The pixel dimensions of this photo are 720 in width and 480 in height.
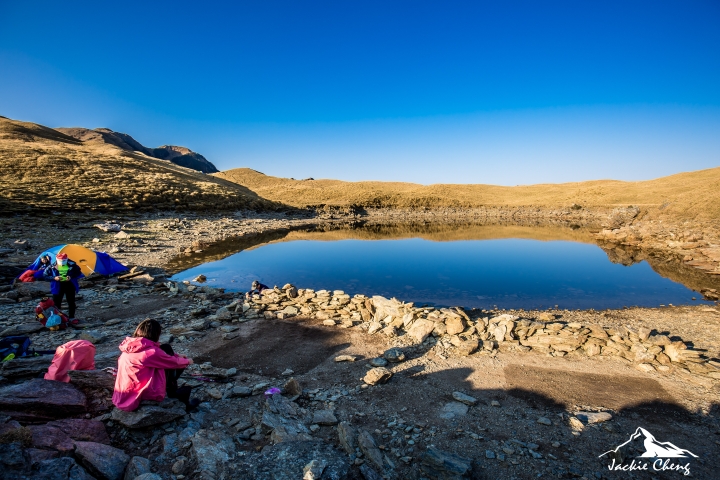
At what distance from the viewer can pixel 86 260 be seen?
16156 mm

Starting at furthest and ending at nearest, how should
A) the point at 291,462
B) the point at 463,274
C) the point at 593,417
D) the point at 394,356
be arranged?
1. the point at 463,274
2. the point at 394,356
3. the point at 593,417
4. the point at 291,462

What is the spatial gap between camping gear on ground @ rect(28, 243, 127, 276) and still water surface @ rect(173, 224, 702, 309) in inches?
142

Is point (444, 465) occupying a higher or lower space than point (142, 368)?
lower

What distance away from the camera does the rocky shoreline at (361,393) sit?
194 inches

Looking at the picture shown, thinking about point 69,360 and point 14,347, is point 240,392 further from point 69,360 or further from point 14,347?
point 14,347

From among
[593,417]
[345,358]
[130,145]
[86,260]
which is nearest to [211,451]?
[345,358]

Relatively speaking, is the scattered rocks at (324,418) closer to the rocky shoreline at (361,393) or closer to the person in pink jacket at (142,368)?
the rocky shoreline at (361,393)

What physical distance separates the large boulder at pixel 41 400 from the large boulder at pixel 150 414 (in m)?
0.68

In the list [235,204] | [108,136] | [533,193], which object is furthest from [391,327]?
[108,136]

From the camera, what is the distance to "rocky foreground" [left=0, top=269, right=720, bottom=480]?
488 cm

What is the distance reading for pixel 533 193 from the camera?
10981 centimetres

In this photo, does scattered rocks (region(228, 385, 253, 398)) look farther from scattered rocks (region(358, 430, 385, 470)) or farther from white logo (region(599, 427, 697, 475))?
white logo (region(599, 427, 697, 475))

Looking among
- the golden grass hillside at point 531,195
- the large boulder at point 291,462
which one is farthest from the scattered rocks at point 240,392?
the golden grass hillside at point 531,195

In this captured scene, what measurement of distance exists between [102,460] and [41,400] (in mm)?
1729
